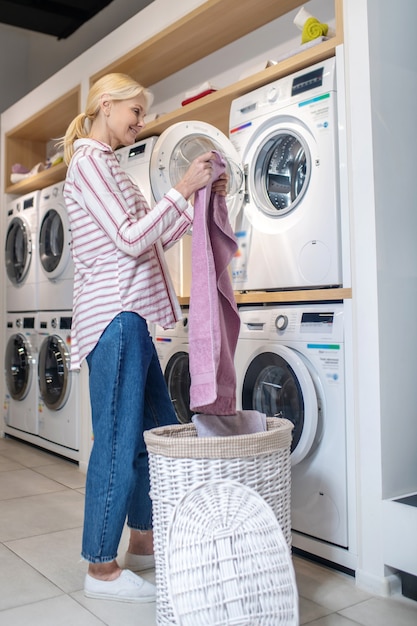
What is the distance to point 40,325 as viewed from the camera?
Answer: 3.99 m

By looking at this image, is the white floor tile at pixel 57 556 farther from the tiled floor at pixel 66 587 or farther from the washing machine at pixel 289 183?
the washing machine at pixel 289 183

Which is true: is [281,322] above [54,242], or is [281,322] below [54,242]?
below

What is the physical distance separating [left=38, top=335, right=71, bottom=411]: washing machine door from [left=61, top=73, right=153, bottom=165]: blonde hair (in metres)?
1.92

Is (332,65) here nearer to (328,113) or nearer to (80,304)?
(328,113)

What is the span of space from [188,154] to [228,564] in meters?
1.88

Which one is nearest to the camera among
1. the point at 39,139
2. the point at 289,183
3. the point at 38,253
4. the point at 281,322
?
the point at 281,322

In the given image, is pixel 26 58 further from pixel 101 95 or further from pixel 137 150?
pixel 101 95

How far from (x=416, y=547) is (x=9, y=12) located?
4.44m

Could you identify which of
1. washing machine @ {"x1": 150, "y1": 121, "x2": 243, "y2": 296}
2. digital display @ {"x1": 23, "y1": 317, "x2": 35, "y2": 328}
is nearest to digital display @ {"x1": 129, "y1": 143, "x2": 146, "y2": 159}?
washing machine @ {"x1": 150, "y1": 121, "x2": 243, "y2": 296}

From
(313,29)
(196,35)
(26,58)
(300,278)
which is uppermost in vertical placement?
(26,58)

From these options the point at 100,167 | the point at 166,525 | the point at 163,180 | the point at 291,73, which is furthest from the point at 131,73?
the point at 166,525

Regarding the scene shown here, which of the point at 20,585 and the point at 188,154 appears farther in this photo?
the point at 188,154

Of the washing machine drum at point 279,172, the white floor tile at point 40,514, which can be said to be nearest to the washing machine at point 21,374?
the white floor tile at point 40,514

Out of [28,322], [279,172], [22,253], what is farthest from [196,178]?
[22,253]
